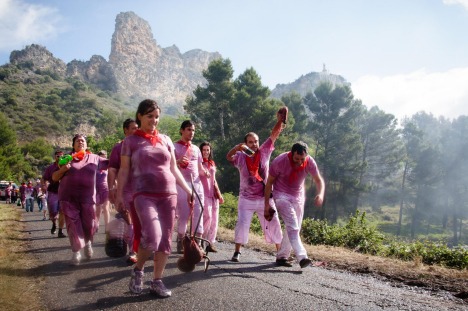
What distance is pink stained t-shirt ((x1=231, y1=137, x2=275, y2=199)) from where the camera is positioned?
6.07m

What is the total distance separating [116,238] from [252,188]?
231cm

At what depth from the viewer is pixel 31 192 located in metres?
19.3

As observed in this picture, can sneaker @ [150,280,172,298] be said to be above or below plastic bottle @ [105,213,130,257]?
below

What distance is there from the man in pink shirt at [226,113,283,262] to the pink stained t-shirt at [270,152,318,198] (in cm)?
64

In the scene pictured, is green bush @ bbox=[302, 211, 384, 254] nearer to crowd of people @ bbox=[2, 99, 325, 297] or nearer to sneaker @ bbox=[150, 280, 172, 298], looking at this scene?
crowd of people @ bbox=[2, 99, 325, 297]

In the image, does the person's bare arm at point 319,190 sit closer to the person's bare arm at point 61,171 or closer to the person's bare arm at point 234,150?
the person's bare arm at point 234,150

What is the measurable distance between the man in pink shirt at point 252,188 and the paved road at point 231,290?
1.60ft

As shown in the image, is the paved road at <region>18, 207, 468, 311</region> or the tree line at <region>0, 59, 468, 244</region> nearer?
the paved road at <region>18, 207, 468, 311</region>

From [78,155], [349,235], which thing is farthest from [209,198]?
[349,235]

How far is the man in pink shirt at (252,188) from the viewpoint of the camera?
19.7 feet

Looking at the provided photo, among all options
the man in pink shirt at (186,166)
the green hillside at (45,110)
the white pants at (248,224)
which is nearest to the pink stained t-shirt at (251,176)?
the white pants at (248,224)

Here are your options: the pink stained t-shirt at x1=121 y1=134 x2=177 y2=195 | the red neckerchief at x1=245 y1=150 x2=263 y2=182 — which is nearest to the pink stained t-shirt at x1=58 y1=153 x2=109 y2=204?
the pink stained t-shirt at x1=121 y1=134 x2=177 y2=195

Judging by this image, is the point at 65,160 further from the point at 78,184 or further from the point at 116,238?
the point at 116,238

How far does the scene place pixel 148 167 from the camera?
371 cm
